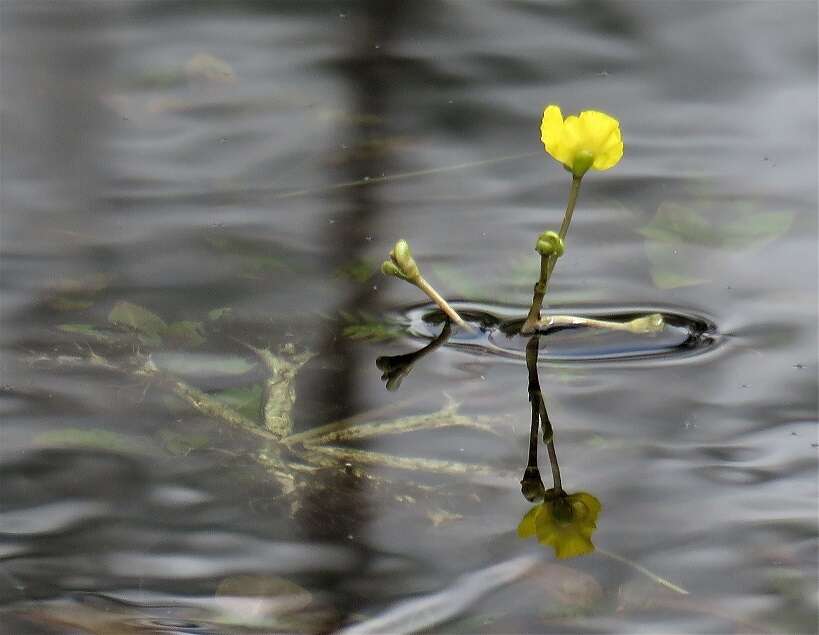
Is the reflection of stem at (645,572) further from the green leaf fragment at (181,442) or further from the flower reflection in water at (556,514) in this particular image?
the green leaf fragment at (181,442)

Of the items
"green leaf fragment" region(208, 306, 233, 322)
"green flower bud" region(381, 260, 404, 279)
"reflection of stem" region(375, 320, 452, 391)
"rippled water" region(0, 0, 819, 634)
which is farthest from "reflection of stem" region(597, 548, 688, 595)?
"green leaf fragment" region(208, 306, 233, 322)

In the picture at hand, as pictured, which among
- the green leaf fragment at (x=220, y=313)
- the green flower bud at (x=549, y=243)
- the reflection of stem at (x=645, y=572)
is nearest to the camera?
the reflection of stem at (x=645, y=572)

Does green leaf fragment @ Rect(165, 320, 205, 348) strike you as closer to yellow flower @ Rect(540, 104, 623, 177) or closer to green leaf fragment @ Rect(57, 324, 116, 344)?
green leaf fragment @ Rect(57, 324, 116, 344)

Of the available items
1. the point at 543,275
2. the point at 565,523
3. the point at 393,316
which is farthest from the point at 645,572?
the point at 393,316

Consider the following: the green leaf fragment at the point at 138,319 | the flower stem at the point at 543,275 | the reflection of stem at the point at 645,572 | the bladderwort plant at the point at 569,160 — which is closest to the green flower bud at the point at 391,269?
the bladderwort plant at the point at 569,160

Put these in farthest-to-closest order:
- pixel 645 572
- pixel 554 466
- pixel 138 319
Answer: pixel 138 319
pixel 554 466
pixel 645 572

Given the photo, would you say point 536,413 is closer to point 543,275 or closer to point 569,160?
point 543,275
